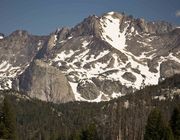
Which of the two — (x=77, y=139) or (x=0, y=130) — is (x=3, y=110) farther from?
(x=77, y=139)

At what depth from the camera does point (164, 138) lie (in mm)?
109688

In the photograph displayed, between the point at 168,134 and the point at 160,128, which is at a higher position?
the point at 160,128

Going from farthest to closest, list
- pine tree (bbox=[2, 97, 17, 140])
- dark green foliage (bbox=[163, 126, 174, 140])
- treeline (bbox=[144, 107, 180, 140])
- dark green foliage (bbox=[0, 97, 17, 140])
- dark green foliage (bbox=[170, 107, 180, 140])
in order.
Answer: dark green foliage (bbox=[170, 107, 180, 140])
treeline (bbox=[144, 107, 180, 140])
dark green foliage (bbox=[163, 126, 174, 140])
pine tree (bbox=[2, 97, 17, 140])
dark green foliage (bbox=[0, 97, 17, 140])

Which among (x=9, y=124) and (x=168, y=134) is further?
(x=168, y=134)

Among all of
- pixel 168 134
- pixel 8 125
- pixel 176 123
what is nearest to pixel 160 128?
pixel 176 123

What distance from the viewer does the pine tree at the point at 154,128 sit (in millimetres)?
111688

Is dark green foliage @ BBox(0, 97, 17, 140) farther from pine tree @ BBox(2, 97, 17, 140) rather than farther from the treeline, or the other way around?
the treeline

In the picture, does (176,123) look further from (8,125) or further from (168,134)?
(8,125)

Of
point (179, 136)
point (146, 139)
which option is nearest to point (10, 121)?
point (146, 139)

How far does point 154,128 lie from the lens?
371ft

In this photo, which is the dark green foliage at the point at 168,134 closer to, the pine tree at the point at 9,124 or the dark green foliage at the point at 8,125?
the dark green foliage at the point at 8,125

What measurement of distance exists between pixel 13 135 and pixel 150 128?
34.4 meters

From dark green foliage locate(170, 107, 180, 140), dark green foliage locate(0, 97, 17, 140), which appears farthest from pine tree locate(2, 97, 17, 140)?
dark green foliage locate(170, 107, 180, 140)

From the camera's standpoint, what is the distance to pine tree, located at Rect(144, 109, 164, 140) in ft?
366
